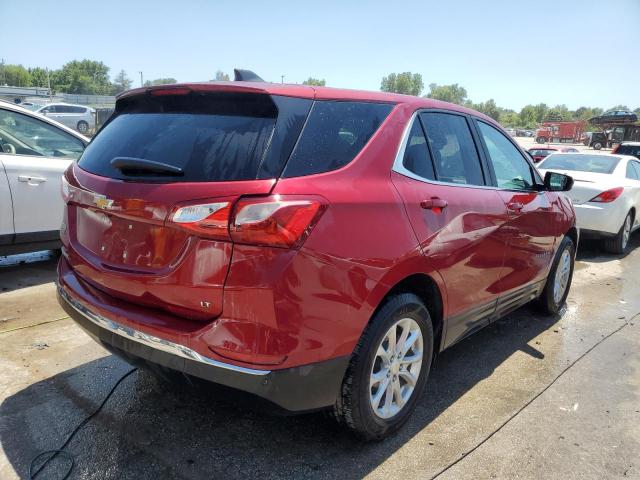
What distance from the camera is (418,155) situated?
8.97 ft

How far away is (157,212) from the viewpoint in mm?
2090

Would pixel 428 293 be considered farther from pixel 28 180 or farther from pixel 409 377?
pixel 28 180

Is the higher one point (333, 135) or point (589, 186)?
point (333, 135)

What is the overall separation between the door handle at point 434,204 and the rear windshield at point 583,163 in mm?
6548

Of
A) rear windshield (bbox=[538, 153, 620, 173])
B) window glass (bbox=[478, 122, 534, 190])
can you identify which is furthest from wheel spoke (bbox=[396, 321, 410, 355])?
rear windshield (bbox=[538, 153, 620, 173])

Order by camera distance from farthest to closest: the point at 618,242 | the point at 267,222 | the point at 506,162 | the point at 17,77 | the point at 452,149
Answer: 1. the point at 17,77
2. the point at 618,242
3. the point at 506,162
4. the point at 452,149
5. the point at 267,222

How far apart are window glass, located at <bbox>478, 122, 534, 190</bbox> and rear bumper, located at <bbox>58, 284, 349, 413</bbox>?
205cm

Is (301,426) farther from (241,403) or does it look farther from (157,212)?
(157,212)

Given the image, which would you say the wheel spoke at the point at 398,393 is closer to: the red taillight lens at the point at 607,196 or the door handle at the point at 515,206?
the door handle at the point at 515,206

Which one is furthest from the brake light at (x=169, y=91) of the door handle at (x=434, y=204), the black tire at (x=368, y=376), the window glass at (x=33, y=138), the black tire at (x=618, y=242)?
the black tire at (x=618, y=242)

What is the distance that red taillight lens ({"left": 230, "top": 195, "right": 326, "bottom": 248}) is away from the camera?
194 cm

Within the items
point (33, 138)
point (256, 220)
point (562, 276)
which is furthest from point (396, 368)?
point (33, 138)

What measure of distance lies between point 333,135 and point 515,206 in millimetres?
1840

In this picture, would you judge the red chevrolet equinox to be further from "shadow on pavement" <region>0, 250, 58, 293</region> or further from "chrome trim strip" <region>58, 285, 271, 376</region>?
"shadow on pavement" <region>0, 250, 58, 293</region>
